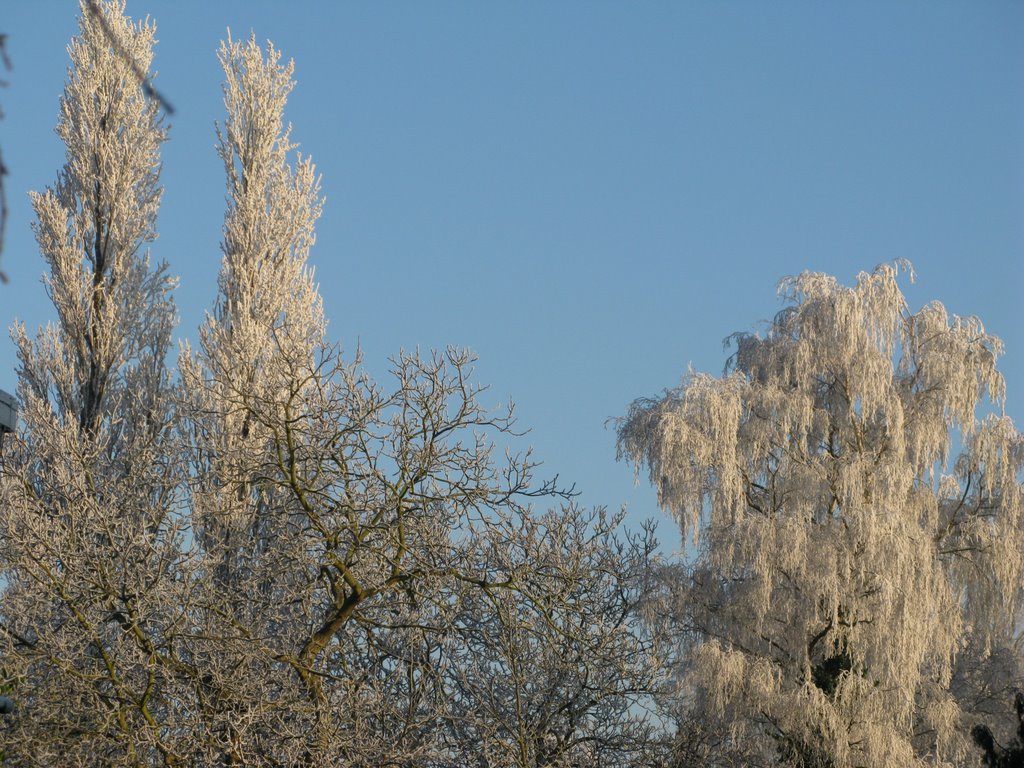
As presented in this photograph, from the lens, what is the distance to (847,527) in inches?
648

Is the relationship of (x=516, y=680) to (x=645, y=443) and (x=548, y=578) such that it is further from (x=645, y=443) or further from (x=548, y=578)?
(x=645, y=443)

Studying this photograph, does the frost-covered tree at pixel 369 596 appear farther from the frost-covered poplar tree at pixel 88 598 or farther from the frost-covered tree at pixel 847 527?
the frost-covered tree at pixel 847 527

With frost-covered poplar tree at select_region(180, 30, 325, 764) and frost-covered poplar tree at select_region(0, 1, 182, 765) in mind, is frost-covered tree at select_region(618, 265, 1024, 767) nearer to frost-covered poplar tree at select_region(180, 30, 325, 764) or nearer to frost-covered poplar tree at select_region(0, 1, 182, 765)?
frost-covered poplar tree at select_region(180, 30, 325, 764)

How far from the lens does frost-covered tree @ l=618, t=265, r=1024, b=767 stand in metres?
15.5

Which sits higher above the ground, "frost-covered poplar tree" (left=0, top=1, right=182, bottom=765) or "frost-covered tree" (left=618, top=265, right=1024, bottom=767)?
"frost-covered tree" (left=618, top=265, right=1024, bottom=767)

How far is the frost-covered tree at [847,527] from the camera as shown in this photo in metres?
15.5

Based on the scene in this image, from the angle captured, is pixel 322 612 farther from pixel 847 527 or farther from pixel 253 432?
pixel 847 527

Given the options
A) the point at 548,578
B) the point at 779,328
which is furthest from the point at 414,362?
the point at 779,328

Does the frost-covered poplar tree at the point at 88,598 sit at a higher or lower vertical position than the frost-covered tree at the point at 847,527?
lower

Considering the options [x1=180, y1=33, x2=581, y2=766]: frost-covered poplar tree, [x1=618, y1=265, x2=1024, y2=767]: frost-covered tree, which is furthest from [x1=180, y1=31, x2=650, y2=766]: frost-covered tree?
[x1=618, y1=265, x2=1024, y2=767]: frost-covered tree

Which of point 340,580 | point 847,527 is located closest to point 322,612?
point 340,580

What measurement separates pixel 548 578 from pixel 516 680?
0.98 metres

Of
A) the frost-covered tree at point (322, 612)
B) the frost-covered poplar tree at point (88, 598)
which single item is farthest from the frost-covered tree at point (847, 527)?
the frost-covered poplar tree at point (88, 598)

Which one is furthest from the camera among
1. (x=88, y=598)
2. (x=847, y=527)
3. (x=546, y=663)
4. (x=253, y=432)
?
(x=847, y=527)
